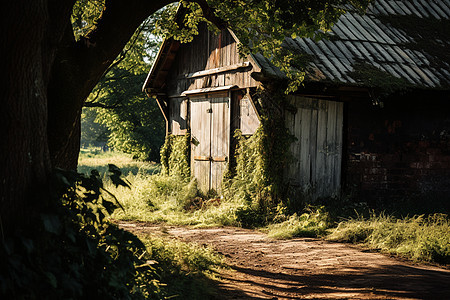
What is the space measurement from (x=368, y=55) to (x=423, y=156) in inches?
110

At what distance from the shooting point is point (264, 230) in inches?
346

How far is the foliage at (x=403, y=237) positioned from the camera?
652cm

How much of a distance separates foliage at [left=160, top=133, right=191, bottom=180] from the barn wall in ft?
15.2

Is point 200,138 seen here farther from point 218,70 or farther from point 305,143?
point 305,143

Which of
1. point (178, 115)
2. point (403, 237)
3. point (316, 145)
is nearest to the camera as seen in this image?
point (403, 237)

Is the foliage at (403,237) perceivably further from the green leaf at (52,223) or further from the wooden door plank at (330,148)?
the green leaf at (52,223)

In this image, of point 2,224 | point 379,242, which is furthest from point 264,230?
point 2,224

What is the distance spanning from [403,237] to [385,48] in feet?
19.6

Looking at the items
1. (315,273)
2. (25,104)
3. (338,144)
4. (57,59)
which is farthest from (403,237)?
(25,104)

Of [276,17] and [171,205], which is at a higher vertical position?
[276,17]

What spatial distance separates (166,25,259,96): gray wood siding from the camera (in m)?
10.8

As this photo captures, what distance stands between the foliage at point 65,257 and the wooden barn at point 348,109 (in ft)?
19.5

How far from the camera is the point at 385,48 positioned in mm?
11461

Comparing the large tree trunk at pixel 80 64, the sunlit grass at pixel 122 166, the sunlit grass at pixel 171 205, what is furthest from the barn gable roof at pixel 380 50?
the sunlit grass at pixel 122 166
